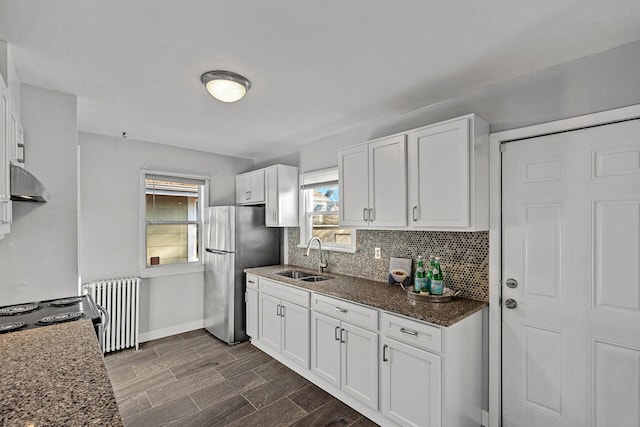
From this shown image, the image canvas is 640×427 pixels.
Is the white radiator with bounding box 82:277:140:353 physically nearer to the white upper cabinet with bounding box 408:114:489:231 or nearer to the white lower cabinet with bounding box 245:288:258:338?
the white lower cabinet with bounding box 245:288:258:338

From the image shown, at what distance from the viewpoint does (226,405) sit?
2.52 metres

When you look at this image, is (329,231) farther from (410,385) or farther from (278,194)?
(410,385)

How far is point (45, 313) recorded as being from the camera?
74.3 inches

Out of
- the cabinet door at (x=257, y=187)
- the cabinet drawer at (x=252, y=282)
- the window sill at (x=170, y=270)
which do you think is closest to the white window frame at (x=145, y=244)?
the window sill at (x=170, y=270)

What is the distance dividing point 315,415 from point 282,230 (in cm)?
236

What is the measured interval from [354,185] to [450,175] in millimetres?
902

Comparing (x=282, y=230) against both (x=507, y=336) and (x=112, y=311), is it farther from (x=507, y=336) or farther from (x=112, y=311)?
(x=507, y=336)

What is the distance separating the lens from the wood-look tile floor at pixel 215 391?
2352 mm

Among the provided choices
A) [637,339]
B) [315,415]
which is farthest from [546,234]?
[315,415]

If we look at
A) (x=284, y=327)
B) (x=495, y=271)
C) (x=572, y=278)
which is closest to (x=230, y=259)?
(x=284, y=327)

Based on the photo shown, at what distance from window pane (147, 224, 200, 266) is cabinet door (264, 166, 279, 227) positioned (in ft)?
3.78

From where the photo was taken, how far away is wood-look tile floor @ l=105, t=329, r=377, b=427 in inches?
92.6

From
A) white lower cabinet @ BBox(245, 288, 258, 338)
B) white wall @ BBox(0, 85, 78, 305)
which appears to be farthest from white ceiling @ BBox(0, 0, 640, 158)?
white lower cabinet @ BBox(245, 288, 258, 338)

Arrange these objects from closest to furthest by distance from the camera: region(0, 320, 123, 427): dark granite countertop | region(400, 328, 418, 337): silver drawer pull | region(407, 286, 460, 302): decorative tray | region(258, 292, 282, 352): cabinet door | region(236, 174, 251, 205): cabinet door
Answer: region(0, 320, 123, 427): dark granite countertop < region(400, 328, 418, 337): silver drawer pull < region(407, 286, 460, 302): decorative tray < region(258, 292, 282, 352): cabinet door < region(236, 174, 251, 205): cabinet door
